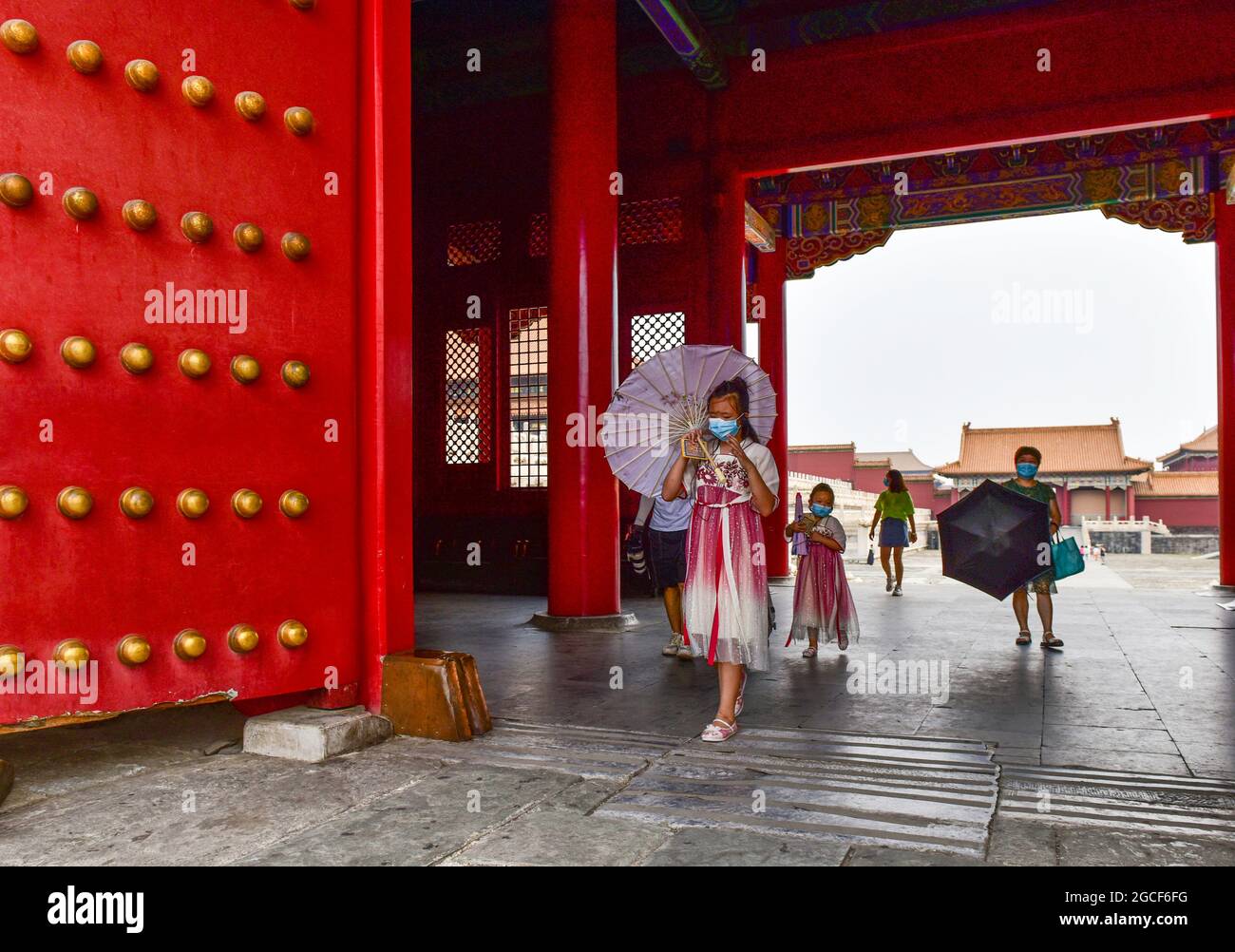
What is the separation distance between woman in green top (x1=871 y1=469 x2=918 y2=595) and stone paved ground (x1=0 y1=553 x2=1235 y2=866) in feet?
16.1

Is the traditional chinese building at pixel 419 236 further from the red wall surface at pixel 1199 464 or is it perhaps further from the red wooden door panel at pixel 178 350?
the red wall surface at pixel 1199 464

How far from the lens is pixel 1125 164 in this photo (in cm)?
1075

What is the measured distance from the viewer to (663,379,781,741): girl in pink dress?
347 centimetres

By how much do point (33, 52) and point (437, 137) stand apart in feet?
26.0

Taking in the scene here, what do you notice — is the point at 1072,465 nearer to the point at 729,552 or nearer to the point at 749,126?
the point at 749,126

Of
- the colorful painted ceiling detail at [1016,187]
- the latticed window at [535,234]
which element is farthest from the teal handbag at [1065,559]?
the colorful painted ceiling detail at [1016,187]

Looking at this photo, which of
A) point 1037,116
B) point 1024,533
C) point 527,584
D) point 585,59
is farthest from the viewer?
point 527,584

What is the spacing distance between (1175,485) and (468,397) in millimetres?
33145

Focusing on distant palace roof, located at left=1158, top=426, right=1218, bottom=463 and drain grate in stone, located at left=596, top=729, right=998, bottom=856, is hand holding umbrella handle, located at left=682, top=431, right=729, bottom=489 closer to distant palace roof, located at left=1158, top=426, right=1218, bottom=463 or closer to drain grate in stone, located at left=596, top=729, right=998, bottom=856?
drain grate in stone, located at left=596, top=729, right=998, bottom=856

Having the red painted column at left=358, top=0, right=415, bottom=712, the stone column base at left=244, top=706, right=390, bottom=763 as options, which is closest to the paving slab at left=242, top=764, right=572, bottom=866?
the stone column base at left=244, top=706, right=390, bottom=763

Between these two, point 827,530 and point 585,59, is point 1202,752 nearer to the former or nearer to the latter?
point 827,530

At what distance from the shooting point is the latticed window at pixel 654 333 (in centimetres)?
924

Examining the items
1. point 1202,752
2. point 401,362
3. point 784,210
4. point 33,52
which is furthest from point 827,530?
point 784,210

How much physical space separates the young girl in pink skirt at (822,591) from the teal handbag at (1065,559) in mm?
1350
